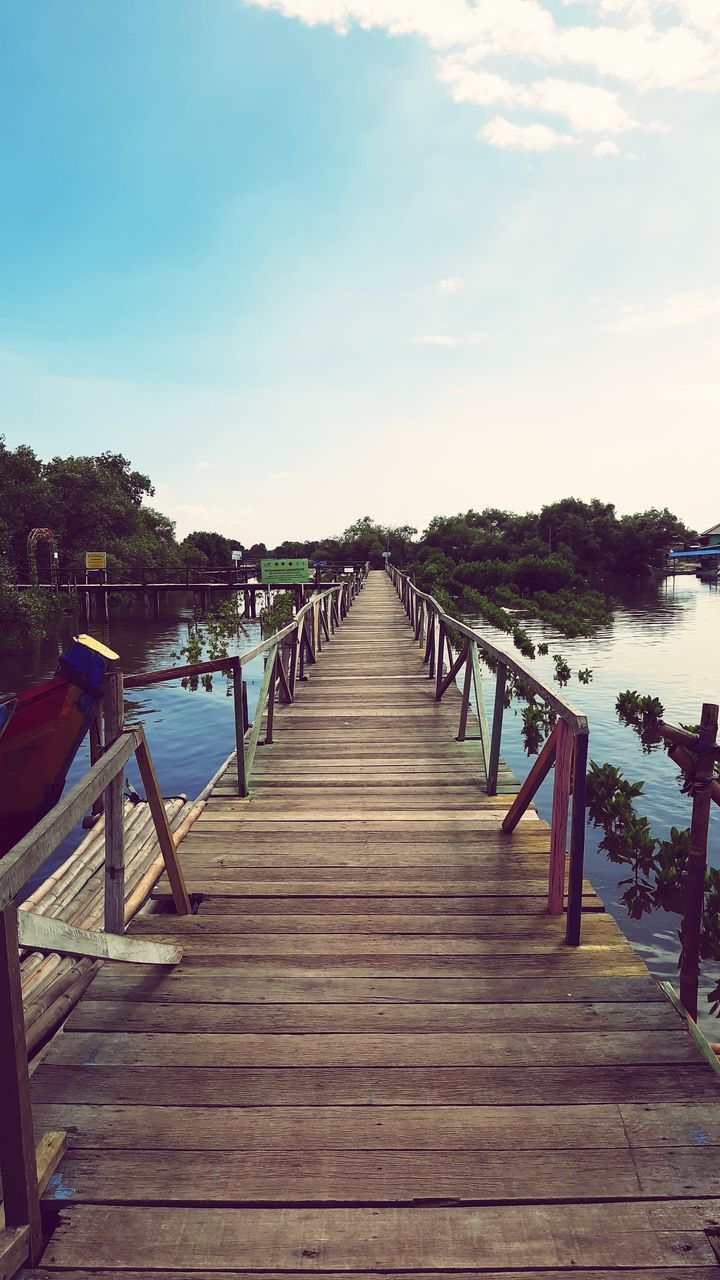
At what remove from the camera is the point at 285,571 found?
36938 mm

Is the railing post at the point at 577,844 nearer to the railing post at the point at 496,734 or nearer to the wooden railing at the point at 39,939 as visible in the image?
the wooden railing at the point at 39,939

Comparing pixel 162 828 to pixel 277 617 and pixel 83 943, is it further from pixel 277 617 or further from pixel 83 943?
pixel 277 617

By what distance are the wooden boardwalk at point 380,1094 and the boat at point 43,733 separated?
93 centimetres

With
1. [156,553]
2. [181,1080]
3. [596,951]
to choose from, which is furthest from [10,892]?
[156,553]

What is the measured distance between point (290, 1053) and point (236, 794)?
10.1 ft

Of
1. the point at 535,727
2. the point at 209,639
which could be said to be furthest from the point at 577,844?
the point at 209,639

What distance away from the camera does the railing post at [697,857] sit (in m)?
2.71

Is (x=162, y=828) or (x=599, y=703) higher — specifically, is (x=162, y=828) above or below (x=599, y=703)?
above

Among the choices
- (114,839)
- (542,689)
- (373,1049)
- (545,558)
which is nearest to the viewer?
(373,1049)

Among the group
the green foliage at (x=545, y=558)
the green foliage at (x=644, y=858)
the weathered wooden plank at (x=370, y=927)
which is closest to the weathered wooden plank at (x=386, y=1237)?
the weathered wooden plank at (x=370, y=927)

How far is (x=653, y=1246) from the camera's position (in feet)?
5.74

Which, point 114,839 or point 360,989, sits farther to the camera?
point 114,839

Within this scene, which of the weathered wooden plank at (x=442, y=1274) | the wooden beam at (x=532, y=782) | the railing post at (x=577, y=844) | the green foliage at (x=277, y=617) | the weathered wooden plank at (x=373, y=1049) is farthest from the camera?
the green foliage at (x=277, y=617)

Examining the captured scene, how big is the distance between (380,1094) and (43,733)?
1.58 m
